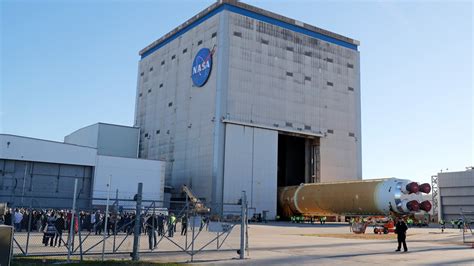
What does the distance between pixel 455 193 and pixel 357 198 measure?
143 ft

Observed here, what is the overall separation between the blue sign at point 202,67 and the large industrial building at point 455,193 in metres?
50.5

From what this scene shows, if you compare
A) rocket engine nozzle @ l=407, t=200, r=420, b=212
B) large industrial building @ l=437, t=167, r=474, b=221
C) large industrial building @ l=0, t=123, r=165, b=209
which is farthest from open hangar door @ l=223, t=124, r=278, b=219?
large industrial building @ l=437, t=167, r=474, b=221

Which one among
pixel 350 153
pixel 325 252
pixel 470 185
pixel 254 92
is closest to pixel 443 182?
pixel 470 185

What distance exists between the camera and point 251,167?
64.2 metres

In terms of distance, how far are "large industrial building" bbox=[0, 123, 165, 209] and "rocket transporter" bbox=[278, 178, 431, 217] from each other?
1875cm

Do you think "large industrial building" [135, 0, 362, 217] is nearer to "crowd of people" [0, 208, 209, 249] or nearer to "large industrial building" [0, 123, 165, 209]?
"large industrial building" [0, 123, 165, 209]

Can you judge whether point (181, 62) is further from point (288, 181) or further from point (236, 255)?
point (236, 255)

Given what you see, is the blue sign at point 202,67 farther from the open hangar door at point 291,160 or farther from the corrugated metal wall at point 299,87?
the open hangar door at point 291,160

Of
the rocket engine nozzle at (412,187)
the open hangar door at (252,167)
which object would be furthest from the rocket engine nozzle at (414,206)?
the open hangar door at (252,167)

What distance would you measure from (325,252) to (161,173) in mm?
41928

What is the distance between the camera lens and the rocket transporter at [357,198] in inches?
1764

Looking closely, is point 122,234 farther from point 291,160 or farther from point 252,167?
point 291,160

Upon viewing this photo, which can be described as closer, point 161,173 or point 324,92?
point 161,173

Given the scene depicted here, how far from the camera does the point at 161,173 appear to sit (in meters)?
60.8
